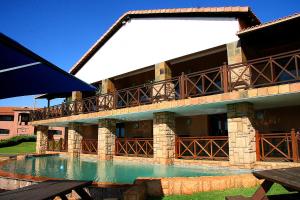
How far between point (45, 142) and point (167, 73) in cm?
1482

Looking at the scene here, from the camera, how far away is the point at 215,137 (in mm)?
11758

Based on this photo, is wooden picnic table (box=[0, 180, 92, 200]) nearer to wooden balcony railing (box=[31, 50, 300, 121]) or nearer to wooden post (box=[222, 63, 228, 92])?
wooden balcony railing (box=[31, 50, 300, 121])

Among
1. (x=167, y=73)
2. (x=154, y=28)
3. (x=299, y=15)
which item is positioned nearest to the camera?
(x=299, y=15)

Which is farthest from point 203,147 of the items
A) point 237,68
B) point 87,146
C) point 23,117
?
point 23,117

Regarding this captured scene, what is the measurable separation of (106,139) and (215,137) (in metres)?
7.19

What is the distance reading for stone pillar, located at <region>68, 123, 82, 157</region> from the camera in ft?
62.1

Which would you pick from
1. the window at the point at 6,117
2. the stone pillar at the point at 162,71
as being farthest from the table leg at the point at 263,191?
the window at the point at 6,117

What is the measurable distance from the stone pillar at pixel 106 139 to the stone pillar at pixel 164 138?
4106 millimetres

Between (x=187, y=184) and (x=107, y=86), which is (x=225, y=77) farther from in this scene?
(x=107, y=86)

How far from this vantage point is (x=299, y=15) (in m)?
9.50

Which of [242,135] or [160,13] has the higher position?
[160,13]

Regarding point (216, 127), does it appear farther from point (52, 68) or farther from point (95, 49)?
point (52, 68)

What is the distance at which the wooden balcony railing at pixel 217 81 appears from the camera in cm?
984

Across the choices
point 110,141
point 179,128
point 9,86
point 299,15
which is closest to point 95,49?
point 110,141
